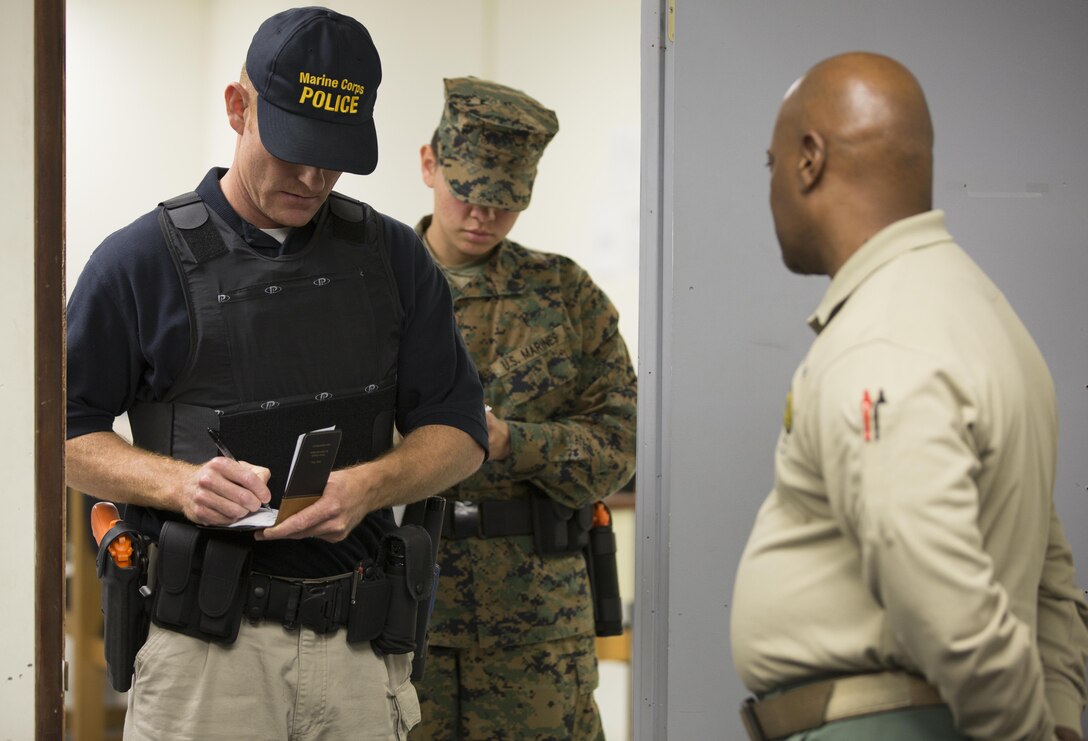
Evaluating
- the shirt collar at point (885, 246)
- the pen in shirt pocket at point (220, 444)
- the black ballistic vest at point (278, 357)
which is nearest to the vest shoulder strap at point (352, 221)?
the black ballistic vest at point (278, 357)

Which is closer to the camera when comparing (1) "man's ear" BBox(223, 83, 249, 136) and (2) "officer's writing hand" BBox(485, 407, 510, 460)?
(1) "man's ear" BBox(223, 83, 249, 136)

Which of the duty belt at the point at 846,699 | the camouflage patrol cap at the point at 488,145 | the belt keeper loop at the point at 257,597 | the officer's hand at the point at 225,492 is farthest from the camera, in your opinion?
the camouflage patrol cap at the point at 488,145

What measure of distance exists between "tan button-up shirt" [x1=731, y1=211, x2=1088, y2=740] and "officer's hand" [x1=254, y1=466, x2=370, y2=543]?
1.96 ft

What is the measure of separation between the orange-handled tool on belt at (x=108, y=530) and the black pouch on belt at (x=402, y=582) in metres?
0.36

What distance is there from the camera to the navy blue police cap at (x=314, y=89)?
1652 millimetres

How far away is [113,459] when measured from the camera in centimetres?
165

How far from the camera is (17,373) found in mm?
1637

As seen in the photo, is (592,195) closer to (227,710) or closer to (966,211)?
(966,211)

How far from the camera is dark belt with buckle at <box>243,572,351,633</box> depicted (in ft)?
5.40

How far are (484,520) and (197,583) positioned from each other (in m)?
0.82

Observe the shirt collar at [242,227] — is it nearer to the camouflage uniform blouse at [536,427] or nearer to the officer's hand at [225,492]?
the officer's hand at [225,492]

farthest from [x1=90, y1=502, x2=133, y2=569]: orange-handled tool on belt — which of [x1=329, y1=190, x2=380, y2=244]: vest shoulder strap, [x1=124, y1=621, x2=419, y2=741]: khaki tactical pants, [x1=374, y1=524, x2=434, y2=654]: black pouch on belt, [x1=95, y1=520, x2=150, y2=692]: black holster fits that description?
[x1=329, y1=190, x2=380, y2=244]: vest shoulder strap

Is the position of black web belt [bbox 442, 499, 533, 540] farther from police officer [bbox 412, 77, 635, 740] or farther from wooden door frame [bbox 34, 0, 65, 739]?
wooden door frame [bbox 34, 0, 65, 739]

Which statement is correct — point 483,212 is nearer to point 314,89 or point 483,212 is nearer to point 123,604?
point 314,89
